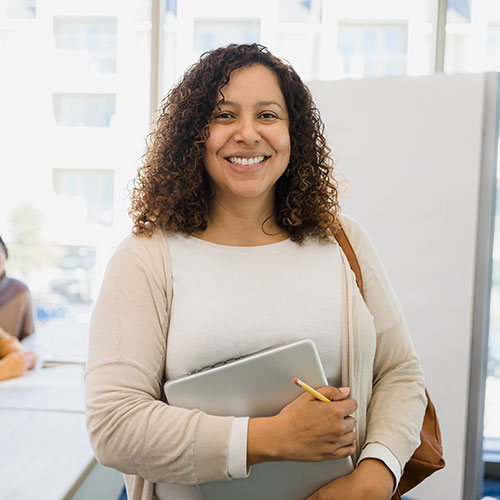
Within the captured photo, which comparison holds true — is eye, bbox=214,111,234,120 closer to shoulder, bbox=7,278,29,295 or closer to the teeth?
the teeth

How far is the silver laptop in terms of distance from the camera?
0.88m

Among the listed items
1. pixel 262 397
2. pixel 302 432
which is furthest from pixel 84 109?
pixel 302 432

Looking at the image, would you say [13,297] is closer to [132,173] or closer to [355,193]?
[132,173]

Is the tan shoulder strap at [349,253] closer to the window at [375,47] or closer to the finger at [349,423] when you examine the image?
the finger at [349,423]

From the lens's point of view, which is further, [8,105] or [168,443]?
[8,105]

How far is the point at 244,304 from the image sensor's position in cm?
97

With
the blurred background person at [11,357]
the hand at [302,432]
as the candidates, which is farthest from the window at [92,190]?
the hand at [302,432]

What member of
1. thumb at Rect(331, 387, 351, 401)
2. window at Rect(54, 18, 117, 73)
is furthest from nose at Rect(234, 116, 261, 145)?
window at Rect(54, 18, 117, 73)

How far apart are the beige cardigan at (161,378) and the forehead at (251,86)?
329 millimetres

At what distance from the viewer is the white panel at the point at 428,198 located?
196 centimetres

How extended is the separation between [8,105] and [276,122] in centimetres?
208

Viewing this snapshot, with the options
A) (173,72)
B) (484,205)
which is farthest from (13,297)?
(484,205)

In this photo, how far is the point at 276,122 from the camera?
1.03 m

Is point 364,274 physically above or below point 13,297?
above
